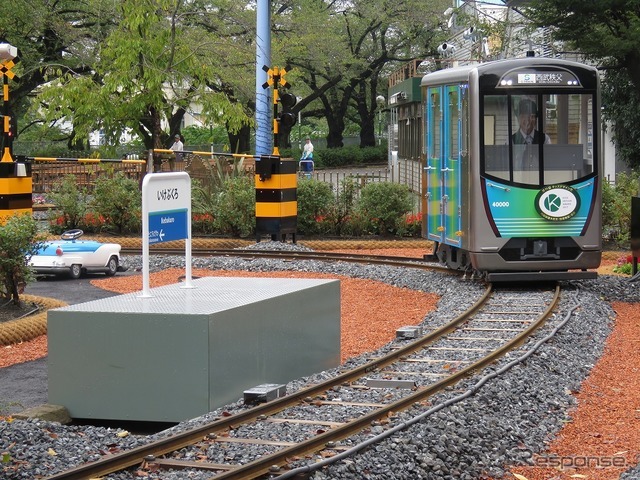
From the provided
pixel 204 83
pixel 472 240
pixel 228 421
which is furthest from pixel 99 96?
pixel 228 421

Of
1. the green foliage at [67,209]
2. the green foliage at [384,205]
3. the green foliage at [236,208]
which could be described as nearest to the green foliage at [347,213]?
the green foliage at [384,205]

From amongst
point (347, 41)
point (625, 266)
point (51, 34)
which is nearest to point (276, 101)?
point (625, 266)

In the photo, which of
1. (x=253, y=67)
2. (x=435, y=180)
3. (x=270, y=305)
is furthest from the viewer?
(x=253, y=67)

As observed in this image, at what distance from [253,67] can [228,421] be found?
33.2 meters

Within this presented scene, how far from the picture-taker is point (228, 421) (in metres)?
7.89

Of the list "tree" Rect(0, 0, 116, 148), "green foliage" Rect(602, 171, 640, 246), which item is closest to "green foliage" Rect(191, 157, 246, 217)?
"green foliage" Rect(602, 171, 640, 246)

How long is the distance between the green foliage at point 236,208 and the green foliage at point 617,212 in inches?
275

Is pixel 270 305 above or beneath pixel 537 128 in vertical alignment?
beneath

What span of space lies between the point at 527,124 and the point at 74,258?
24.8 ft

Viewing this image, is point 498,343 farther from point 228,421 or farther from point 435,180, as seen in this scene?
point 435,180

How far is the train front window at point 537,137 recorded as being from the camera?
15.1 meters

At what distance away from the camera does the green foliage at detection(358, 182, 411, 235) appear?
23375 mm

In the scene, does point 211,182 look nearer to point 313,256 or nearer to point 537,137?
point 313,256

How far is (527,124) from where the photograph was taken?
49.7ft
